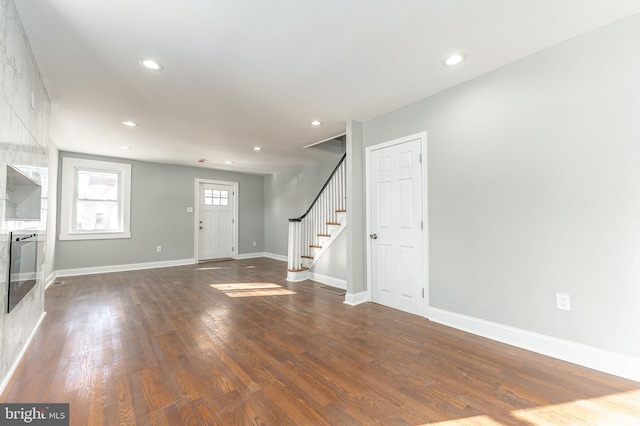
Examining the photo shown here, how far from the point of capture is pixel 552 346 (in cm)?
217

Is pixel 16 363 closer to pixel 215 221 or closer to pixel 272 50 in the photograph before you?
pixel 272 50

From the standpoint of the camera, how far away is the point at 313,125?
3.91 metres

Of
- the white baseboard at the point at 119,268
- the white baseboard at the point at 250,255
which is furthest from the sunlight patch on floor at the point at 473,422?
the white baseboard at the point at 250,255

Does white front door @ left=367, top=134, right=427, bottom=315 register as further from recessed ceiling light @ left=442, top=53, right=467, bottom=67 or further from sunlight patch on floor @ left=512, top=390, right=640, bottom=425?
sunlight patch on floor @ left=512, top=390, right=640, bottom=425

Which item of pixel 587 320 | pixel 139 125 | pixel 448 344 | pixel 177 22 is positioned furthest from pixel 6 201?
pixel 587 320

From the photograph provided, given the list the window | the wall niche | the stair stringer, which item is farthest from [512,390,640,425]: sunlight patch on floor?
the window

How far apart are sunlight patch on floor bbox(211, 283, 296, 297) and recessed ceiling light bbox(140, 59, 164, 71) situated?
2.99m

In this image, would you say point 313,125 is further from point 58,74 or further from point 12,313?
point 12,313

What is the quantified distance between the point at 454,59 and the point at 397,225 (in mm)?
1834

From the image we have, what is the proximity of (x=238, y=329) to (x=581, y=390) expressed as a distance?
108 inches

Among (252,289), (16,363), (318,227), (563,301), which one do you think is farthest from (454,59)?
(16,363)

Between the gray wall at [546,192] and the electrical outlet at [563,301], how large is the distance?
0.03m

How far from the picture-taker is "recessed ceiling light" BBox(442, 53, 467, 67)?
227cm

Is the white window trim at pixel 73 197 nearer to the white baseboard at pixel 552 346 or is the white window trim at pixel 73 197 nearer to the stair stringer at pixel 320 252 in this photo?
the stair stringer at pixel 320 252
